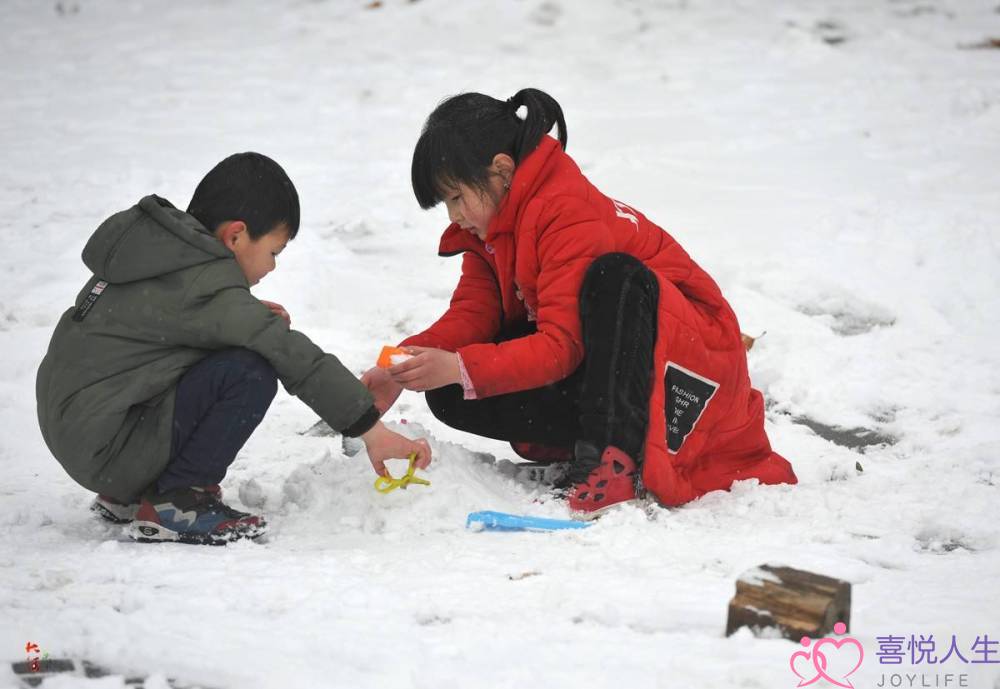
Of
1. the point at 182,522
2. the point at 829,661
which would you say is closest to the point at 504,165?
the point at 182,522

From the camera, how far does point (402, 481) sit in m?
2.55

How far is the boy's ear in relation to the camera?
2469 mm

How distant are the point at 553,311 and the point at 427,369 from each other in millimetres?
346

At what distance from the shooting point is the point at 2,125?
258 inches

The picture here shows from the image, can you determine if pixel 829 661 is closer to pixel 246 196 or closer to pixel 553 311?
pixel 553 311

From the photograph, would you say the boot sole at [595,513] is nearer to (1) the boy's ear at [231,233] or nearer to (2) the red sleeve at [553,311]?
(2) the red sleeve at [553,311]

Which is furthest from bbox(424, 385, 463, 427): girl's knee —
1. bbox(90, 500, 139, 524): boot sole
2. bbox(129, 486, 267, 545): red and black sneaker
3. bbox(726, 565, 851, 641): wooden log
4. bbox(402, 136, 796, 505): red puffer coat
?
bbox(726, 565, 851, 641): wooden log

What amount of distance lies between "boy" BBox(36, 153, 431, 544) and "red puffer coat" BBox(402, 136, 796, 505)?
48 centimetres

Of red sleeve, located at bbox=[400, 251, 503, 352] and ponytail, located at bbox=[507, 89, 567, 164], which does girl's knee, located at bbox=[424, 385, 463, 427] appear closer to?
red sleeve, located at bbox=[400, 251, 503, 352]

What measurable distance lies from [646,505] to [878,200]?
3.16 meters

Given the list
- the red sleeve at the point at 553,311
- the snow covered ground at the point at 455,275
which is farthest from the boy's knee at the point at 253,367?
the red sleeve at the point at 553,311

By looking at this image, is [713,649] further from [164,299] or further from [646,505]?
[164,299]

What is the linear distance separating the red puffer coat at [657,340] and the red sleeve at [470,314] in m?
0.18

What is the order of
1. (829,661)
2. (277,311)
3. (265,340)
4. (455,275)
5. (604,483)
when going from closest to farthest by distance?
(829,661) < (265,340) < (604,483) < (277,311) < (455,275)
